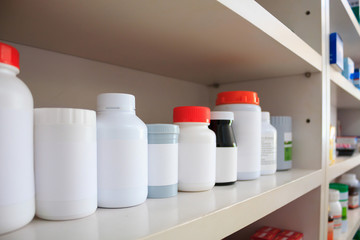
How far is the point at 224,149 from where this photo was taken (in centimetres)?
52

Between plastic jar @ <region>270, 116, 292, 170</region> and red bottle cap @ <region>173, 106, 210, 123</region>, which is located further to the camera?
plastic jar @ <region>270, 116, 292, 170</region>

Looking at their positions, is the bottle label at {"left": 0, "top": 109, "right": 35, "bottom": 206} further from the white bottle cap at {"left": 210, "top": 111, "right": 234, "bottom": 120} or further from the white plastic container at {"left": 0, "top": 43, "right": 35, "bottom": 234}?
the white bottle cap at {"left": 210, "top": 111, "right": 234, "bottom": 120}

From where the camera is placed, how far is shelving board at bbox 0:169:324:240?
0.93ft

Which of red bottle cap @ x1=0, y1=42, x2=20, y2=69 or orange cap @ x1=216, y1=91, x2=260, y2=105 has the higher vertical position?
red bottle cap @ x1=0, y1=42, x2=20, y2=69

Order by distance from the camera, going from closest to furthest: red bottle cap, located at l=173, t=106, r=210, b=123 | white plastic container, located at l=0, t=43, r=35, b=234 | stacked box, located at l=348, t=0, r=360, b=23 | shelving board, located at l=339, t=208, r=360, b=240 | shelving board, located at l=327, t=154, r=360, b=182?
white plastic container, located at l=0, t=43, r=35, b=234
red bottle cap, located at l=173, t=106, r=210, b=123
shelving board, located at l=327, t=154, r=360, b=182
shelving board, located at l=339, t=208, r=360, b=240
stacked box, located at l=348, t=0, r=360, b=23

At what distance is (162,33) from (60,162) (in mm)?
299

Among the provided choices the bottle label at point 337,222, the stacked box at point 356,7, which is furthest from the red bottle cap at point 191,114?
the stacked box at point 356,7

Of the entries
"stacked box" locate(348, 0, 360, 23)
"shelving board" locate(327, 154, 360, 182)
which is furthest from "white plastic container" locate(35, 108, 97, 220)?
"stacked box" locate(348, 0, 360, 23)

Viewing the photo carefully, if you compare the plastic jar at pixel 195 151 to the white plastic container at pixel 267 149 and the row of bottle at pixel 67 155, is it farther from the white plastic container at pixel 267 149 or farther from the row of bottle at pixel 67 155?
the white plastic container at pixel 267 149

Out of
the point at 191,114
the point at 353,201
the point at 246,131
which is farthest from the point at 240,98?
the point at 353,201

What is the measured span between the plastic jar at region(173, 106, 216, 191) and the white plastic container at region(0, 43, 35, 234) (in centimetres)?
23

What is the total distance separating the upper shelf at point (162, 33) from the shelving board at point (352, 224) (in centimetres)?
85

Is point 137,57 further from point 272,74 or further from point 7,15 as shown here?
point 272,74

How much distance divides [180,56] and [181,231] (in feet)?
1.41
